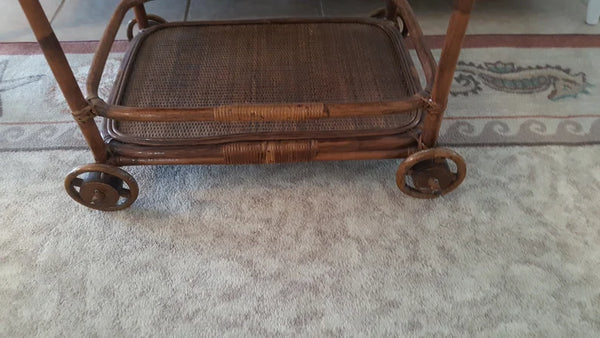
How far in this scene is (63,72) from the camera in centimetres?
63

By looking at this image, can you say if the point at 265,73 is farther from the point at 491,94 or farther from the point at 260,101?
the point at 491,94

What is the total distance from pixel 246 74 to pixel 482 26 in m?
0.75

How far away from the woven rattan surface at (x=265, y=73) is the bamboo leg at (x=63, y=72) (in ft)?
0.15

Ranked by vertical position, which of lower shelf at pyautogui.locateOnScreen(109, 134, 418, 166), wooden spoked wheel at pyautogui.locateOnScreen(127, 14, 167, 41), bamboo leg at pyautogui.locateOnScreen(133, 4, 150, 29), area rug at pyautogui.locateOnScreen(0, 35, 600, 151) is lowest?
area rug at pyautogui.locateOnScreen(0, 35, 600, 151)

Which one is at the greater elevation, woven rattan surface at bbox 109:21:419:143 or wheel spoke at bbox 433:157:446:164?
woven rattan surface at bbox 109:21:419:143

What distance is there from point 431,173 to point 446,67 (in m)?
0.19

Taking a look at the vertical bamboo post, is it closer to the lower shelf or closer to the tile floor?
the lower shelf

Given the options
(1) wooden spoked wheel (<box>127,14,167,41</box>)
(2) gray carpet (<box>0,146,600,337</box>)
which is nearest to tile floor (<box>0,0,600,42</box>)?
(1) wooden spoked wheel (<box>127,14,167,41</box>)

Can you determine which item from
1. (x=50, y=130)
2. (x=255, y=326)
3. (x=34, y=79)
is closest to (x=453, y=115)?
(x=255, y=326)

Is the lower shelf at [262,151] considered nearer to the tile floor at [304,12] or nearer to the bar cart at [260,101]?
the bar cart at [260,101]

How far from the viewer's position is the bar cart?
2.20 ft

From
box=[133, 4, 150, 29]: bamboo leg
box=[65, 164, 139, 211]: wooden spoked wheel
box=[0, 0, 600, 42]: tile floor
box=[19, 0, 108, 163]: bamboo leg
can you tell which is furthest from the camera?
box=[0, 0, 600, 42]: tile floor

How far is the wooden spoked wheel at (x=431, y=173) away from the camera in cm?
74

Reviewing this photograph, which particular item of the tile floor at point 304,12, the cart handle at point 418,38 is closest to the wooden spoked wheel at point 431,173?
the cart handle at point 418,38
